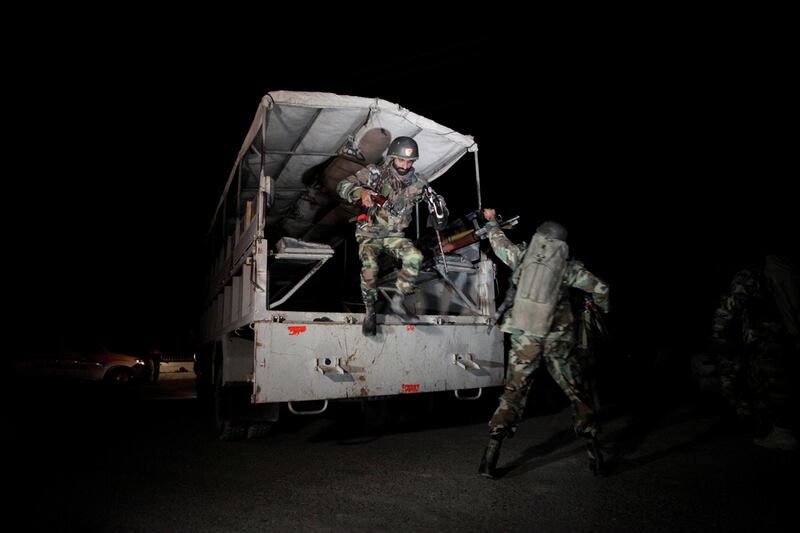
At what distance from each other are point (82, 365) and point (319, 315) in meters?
12.8

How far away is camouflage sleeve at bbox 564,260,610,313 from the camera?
391 centimetres

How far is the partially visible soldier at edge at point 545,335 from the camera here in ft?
11.9

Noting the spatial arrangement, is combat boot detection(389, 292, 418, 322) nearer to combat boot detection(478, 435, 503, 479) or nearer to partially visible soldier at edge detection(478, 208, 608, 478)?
partially visible soldier at edge detection(478, 208, 608, 478)

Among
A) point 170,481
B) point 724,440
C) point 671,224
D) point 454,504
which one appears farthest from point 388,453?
point 671,224

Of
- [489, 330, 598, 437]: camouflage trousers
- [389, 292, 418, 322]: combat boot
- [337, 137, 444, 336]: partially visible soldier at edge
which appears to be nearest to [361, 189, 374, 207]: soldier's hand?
[337, 137, 444, 336]: partially visible soldier at edge

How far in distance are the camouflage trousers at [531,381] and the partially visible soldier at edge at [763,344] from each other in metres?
2.04

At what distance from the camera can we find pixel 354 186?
5105mm

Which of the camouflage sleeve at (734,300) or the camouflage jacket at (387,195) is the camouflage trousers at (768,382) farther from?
the camouflage jacket at (387,195)

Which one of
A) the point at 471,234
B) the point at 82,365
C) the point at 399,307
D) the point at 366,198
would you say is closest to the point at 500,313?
the point at 471,234

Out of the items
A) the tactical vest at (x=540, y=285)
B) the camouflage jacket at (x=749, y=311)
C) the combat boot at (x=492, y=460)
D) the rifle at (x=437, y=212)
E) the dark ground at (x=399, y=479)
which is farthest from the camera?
the rifle at (x=437, y=212)

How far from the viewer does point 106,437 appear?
572 centimetres

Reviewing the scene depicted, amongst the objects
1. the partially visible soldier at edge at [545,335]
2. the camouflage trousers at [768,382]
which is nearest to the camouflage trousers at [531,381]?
the partially visible soldier at edge at [545,335]

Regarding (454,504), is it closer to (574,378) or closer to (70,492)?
(574,378)

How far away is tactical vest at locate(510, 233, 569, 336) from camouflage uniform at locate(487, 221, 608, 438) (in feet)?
0.26
